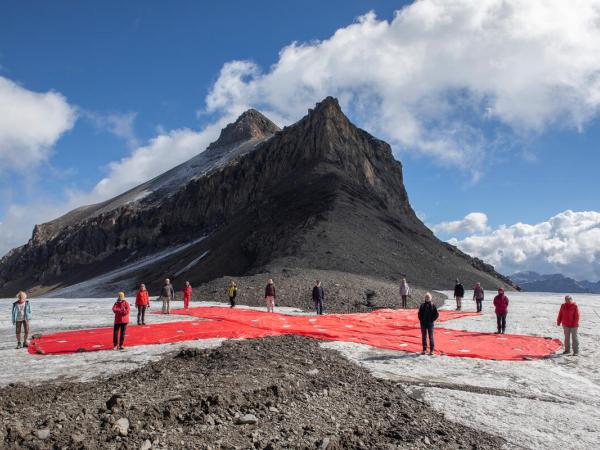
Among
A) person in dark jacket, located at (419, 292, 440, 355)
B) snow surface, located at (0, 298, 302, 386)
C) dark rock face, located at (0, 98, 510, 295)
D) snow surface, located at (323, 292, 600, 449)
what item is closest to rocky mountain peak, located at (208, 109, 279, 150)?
dark rock face, located at (0, 98, 510, 295)

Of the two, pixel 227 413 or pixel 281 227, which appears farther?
pixel 281 227

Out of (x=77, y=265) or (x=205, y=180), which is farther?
(x=77, y=265)

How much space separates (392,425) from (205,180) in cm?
9029

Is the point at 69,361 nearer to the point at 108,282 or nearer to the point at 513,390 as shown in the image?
the point at 513,390

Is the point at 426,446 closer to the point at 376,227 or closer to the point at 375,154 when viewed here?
the point at 376,227

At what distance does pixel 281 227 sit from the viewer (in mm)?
49625

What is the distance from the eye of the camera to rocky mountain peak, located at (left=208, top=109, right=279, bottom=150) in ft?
469

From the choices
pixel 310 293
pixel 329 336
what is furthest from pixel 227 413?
pixel 310 293

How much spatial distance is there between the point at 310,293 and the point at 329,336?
39.8 feet

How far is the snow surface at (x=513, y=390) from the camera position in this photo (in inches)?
266

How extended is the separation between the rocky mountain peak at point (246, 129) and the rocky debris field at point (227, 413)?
136637 millimetres

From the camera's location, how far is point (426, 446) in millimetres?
5992

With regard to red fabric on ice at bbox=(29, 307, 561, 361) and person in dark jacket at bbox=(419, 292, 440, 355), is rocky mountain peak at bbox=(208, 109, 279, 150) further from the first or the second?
person in dark jacket at bbox=(419, 292, 440, 355)

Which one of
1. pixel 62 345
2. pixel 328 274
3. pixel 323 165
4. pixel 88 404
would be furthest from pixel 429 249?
pixel 88 404
